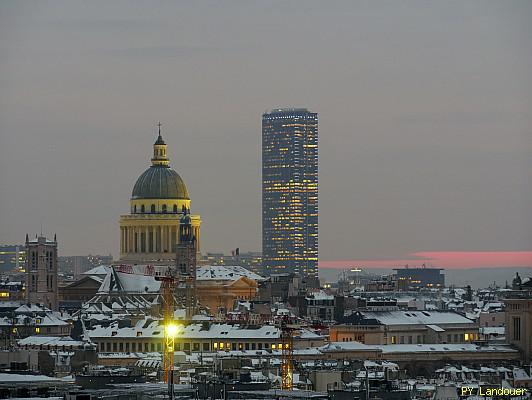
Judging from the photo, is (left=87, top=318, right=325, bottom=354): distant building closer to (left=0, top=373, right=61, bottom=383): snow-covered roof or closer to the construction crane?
the construction crane

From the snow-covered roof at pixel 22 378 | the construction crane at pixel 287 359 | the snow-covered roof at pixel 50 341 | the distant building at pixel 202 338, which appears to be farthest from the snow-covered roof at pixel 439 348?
the snow-covered roof at pixel 22 378

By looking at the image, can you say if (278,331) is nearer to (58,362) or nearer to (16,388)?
(58,362)

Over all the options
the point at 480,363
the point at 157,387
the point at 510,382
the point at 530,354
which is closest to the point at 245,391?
the point at 157,387

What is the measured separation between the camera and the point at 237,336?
632ft

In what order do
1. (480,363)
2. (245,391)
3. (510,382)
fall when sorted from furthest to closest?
(480,363) → (510,382) → (245,391)

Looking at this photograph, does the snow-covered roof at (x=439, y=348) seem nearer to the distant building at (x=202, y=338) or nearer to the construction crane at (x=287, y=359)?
the distant building at (x=202, y=338)

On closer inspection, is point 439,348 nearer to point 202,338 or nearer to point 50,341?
point 202,338

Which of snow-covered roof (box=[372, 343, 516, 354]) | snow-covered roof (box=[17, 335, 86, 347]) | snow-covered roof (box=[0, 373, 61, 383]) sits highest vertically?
snow-covered roof (box=[17, 335, 86, 347])

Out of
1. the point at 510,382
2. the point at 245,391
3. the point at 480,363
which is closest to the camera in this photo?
the point at 245,391

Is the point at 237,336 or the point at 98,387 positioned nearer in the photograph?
the point at 98,387

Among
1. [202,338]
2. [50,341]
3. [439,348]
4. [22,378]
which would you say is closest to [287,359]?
[50,341]

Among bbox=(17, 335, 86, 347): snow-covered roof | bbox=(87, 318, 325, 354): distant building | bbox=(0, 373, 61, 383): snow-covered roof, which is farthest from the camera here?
bbox=(87, 318, 325, 354): distant building

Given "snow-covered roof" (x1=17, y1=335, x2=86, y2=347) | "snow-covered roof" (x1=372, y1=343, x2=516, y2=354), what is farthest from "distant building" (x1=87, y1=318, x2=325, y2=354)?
"snow-covered roof" (x1=372, y1=343, x2=516, y2=354)

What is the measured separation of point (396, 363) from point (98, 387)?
61.9 meters
